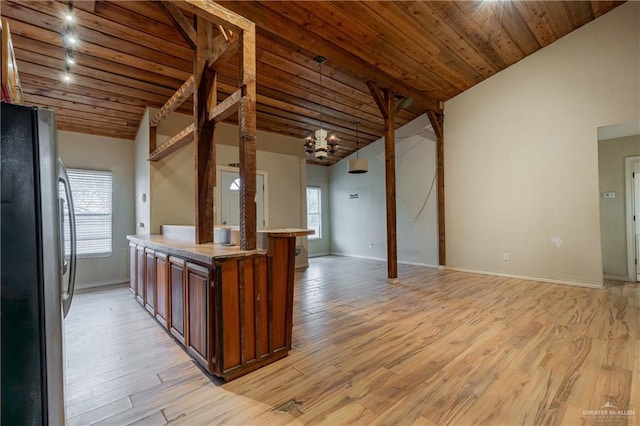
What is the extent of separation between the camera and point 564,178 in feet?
15.9

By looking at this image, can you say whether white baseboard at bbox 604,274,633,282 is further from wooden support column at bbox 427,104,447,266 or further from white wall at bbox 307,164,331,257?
white wall at bbox 307,164,331,257

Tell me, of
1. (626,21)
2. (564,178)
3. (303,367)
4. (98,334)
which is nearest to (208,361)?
(303,367)

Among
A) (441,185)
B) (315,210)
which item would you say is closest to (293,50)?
(441,185)

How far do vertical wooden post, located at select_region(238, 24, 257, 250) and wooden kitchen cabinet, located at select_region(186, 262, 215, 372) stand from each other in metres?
0.40

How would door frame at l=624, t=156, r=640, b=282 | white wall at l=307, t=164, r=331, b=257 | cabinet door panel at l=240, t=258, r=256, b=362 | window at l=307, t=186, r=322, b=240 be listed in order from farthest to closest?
window at l=307, t=186, r=322, b=240 < white wall at l=307, t=164, r=331, b=257 < door frame at l=624, t=156, r=640, b=282 < cabinet door panel at l=240, t=258, r=256, b=362

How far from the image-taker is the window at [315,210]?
8766 millimetres

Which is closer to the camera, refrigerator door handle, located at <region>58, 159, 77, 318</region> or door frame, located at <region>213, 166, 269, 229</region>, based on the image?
refrigerator door handle, located at <region>58, 159, 77, 318</region>

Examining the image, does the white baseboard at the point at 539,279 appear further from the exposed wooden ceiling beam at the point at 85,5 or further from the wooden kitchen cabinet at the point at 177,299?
the exposed wooden ceiling beam at the point at 85,5

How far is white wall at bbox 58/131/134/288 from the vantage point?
191 inches

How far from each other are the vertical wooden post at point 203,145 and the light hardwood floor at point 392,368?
1.20 meters

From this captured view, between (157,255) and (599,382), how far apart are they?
3.94 m

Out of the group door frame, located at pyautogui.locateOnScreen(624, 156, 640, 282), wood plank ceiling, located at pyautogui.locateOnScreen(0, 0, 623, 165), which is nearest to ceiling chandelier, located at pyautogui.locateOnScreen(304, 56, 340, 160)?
wood plank ceiling, located at pyautogui.locateOnScreen(0, 0, 623, 165)

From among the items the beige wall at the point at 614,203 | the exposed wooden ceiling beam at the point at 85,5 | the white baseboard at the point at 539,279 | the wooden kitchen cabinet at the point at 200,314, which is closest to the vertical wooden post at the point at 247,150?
the wooden kitchen cabinet at the point at 200,314

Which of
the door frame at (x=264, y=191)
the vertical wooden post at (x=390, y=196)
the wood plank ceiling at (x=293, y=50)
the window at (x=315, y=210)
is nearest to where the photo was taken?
the wood plank ceiling at (x=293, y=50)
